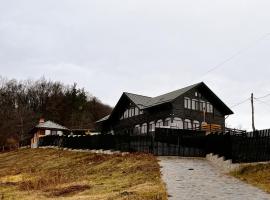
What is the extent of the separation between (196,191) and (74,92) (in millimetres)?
90529

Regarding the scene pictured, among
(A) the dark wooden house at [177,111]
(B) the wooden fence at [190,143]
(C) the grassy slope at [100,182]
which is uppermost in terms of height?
(A) the dark wooden house at [177,111]

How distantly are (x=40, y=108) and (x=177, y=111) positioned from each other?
62615 millimetres

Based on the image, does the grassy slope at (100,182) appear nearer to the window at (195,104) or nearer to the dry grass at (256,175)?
the dry grass at (256,175)

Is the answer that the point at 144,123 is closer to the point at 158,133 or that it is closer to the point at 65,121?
the point at 158,133

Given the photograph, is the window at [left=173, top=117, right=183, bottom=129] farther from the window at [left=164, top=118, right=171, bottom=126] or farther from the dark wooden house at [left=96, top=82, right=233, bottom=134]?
the window at [left=164, top=118, right=171, bottom=126]

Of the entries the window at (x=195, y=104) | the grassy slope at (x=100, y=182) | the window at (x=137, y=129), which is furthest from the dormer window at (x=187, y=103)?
the grassy slope at (x=100, y=182)

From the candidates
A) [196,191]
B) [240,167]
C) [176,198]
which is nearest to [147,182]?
[196,191]

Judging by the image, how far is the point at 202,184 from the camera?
2103 cm

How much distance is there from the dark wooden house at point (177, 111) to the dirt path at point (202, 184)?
86.3 feet

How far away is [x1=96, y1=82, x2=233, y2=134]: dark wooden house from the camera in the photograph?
56.5 meters

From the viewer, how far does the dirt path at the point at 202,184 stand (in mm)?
17625

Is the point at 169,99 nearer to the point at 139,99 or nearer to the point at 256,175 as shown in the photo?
the point at 139,99

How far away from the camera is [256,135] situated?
26375 millimetres

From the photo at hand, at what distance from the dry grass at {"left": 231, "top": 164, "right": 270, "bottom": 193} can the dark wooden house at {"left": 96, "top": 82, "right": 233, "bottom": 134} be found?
2869 centimetres
